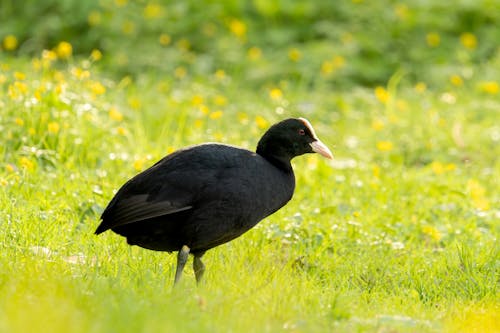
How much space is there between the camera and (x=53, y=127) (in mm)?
6336

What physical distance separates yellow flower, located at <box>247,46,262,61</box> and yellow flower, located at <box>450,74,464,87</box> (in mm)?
1988

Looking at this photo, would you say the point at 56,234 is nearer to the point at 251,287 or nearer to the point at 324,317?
the point at 251,287

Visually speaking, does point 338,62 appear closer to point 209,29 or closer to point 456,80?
point 456,80

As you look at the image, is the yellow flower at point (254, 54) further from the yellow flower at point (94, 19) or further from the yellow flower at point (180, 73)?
the yellow flower at point (94, 19)

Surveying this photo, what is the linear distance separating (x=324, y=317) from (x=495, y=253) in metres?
1.68

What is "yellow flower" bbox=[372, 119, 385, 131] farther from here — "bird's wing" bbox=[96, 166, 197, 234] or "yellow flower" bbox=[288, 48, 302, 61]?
"bird's wing" bbox=[96, 166, 197, 234]

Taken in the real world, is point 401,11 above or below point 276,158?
above

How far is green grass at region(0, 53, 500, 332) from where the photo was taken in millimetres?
4090

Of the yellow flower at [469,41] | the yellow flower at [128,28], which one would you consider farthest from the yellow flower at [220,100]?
the yellow flower at [469,41]

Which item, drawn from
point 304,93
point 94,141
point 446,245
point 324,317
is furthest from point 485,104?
point 324,317

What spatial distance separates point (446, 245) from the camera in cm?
584

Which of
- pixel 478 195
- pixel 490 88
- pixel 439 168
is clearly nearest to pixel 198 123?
pixel 439 168

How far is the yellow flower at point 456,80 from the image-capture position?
9.32 meters

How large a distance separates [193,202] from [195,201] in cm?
1
